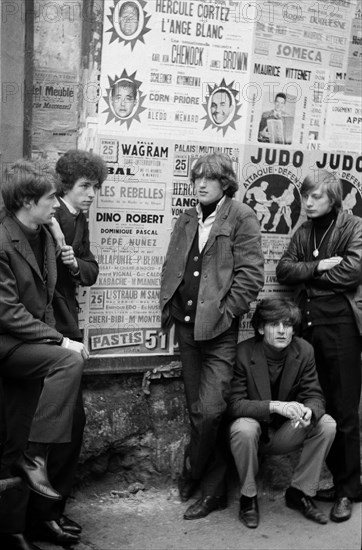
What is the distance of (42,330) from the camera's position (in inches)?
168

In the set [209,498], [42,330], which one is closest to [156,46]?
[42,330]

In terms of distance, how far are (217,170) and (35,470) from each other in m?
2.01

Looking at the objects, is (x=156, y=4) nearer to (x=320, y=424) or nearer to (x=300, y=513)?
(x=320, y=424)

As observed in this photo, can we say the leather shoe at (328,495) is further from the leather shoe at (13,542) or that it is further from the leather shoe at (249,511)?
the leather shoe at (13,542)

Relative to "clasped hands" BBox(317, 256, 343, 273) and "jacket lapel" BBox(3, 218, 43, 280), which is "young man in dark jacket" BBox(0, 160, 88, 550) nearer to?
"jacket lapel" BBox(3, 218, 43, 280)

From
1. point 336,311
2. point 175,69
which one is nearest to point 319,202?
point 336,311

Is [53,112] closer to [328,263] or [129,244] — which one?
[129,244]

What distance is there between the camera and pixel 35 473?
420 centimetres

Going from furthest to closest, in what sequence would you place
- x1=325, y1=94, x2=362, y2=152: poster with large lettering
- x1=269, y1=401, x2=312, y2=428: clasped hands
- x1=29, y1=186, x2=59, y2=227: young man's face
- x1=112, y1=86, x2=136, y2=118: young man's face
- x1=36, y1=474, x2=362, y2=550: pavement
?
x1=325, y1=94, x2=362, y2=152: poster with large lettering
x1=112, y1=86, x2=136, y2=118: young man's face
x1=269, y1=401, x2=312, y2=428: clasped hands
x1=36, y1=474, x2=362, y2=550: pavement
x1=29, y1=186, x2=59, y2=227: young man's face

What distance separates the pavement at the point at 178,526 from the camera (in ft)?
16.2

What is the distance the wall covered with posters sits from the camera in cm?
520

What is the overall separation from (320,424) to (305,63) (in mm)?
2308

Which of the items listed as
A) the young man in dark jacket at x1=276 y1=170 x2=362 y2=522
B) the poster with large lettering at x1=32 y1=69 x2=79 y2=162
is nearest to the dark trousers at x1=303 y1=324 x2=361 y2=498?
the young man in dark jacket at x1=276 y1=170 x2=362 y2=522

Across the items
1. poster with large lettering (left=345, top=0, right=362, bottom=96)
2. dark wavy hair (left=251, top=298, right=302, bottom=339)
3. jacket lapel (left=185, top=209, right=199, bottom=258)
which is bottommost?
dark wavy hair (left=251, top=298, right=302, bottom=339)
